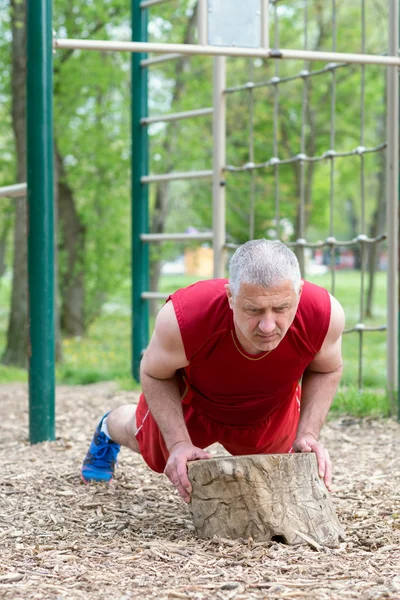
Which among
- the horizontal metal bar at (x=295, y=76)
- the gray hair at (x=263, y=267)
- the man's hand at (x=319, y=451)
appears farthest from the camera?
the horizontal metal bar at (x=295, y=76)

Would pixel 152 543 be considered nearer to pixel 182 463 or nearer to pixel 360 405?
pixel 182 463

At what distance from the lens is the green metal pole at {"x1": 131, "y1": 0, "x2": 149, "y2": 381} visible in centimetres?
585

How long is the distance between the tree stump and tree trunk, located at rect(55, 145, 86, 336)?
38.7ft

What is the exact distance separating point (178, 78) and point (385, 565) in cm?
1179

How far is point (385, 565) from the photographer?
7.65 ft

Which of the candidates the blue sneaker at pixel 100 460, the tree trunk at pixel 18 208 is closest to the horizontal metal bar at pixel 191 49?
the blue sneaker at pixel 100 460

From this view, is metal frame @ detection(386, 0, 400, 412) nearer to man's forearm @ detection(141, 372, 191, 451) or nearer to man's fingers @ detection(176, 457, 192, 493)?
man's forearm @ detection(141, 372, 191, 451)

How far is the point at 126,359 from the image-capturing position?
13094 mm

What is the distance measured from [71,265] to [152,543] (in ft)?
39.4

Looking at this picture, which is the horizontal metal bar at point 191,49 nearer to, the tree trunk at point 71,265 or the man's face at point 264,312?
the man's face at point 264,312

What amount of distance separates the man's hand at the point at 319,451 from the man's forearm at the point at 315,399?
0.03 meters

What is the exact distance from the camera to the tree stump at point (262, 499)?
2.55 m

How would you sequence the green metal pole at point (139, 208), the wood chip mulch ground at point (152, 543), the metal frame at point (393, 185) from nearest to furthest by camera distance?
the wood chip mulch ground at point (152, 543), the metal frame at point (393, 185), the green metal pole at point (139, 208)

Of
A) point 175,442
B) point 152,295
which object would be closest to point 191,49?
point 175,442
